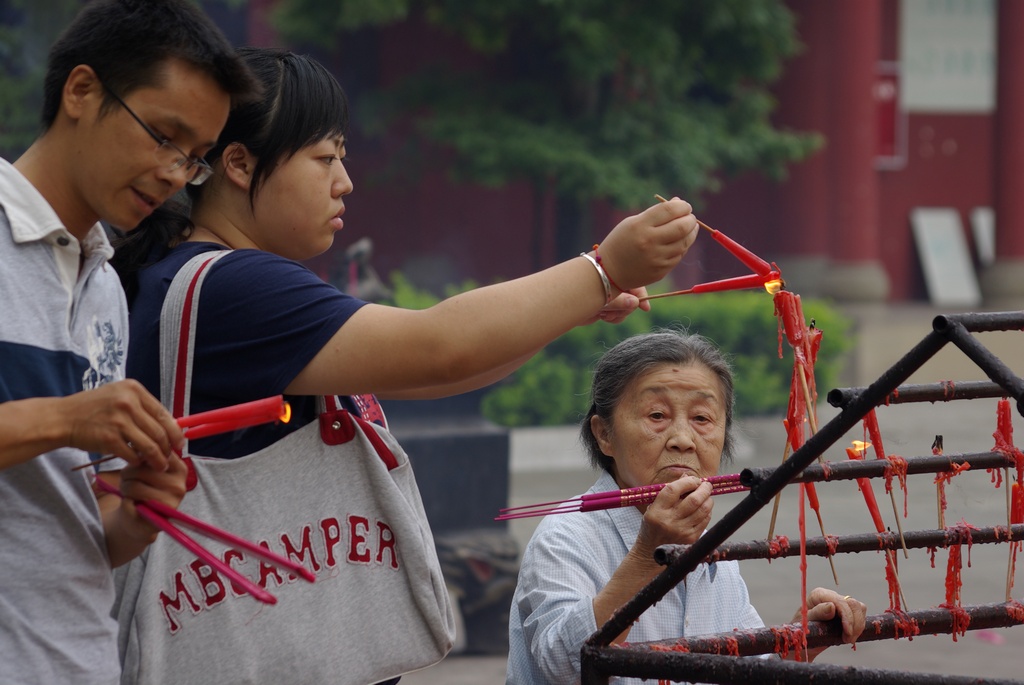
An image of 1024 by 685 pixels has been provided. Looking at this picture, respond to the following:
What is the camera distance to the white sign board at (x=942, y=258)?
14031 mm

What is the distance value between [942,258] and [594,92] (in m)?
6.40

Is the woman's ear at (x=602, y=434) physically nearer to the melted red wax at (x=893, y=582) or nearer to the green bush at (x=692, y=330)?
the melted red wax at (x=893, y=582)

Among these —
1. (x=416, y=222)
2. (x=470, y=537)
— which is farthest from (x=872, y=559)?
(x=416, y=222)

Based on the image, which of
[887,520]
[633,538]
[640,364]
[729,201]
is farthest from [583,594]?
[729,201]

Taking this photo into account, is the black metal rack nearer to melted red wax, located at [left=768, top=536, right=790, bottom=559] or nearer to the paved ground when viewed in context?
melted red wax, located at [left=768, top=536, right=790, bottom=559]

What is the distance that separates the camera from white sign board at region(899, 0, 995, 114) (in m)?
13.7

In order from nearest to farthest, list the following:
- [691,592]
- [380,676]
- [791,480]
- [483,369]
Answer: [791,480] → [483,369] → [380,676] → [691,592]

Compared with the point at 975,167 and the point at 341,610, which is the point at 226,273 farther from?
the point at 975,167

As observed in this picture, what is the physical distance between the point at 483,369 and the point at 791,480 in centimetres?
35

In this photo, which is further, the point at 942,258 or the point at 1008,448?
the point at 942,258

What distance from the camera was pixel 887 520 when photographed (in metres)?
7.27

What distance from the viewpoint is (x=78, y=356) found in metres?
1.33

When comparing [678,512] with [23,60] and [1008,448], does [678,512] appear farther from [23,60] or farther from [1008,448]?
[23,60]

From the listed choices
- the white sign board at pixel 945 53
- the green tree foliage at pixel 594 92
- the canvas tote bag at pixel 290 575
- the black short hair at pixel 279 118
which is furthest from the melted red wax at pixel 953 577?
the white sign board at pixel 945 53
